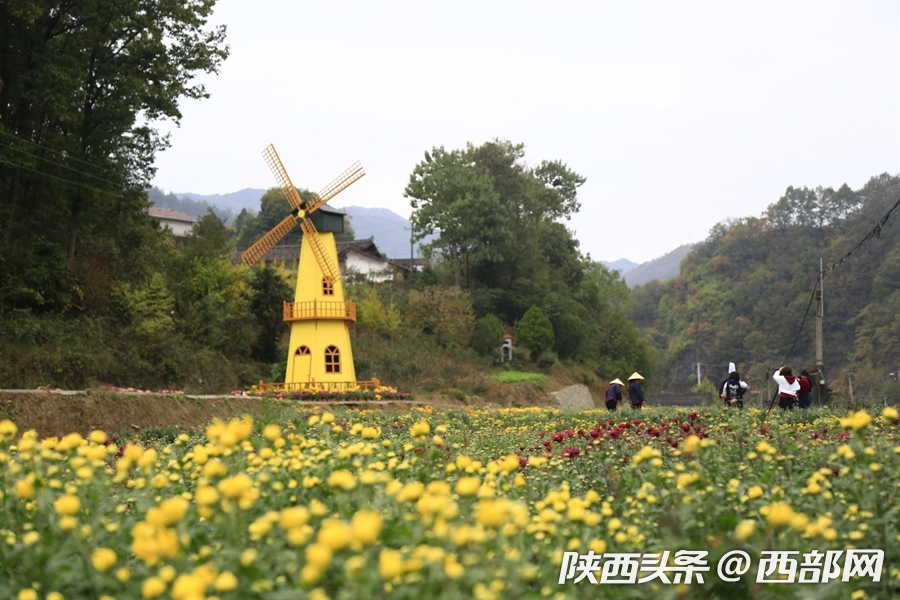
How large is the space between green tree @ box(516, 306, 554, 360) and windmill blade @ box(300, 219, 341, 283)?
1968cm

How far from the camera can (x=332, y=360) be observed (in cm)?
3006

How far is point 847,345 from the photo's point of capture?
7288 centimetres

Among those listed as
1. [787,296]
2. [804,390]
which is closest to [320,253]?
[804,390]

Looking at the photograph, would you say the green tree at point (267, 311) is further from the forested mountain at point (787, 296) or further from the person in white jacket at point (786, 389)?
the forested mountain at point (787, 296)

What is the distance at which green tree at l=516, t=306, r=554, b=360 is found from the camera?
159 ft

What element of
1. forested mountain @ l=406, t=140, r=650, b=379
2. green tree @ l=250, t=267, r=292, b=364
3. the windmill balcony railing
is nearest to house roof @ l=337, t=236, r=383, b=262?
forested mountain @ l=406, t=140, r=650, b=379

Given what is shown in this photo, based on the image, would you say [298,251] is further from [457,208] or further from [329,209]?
[329,209]

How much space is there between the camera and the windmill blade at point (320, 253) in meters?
30.2

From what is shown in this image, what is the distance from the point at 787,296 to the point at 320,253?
6180cm

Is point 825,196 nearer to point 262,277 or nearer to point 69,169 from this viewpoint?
point 262,277

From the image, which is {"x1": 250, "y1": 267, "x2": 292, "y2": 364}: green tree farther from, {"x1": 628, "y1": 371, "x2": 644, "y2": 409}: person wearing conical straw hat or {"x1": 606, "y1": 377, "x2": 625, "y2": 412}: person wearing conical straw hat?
{"x1": 628, "y1": 371, "x2": 644, "y2": 409}: person wearing conical straw hat

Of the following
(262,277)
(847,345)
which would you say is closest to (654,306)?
Result: (847,345)

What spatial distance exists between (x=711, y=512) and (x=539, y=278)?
50431 mm

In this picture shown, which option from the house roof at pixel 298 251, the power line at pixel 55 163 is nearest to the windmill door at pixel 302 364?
the power line at pixel 55 163
